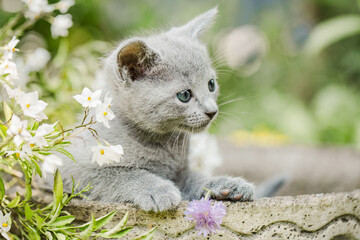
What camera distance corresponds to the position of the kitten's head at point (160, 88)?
1001 millimetres

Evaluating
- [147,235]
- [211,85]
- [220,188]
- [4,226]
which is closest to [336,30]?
[211,85]

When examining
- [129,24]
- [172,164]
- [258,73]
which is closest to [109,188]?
[172,164]

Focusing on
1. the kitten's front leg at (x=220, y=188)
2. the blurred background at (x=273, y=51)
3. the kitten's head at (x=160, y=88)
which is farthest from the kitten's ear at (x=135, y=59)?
the blurred background at (x=273, y=51)

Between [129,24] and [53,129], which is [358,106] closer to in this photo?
[129,24]

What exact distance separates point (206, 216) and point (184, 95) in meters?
0.34

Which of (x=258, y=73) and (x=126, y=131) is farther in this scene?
(x=258, y=73)

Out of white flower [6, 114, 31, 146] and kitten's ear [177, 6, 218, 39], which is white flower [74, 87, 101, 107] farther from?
kitten's ear [177, 6, 218, 39]

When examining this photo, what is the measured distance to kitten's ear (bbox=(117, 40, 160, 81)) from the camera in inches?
38.2

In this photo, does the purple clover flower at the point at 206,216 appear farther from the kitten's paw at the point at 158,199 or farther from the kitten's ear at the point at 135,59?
the kitten's ear at the point at 135,59

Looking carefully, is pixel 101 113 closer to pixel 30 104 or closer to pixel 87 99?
pixel 87 99

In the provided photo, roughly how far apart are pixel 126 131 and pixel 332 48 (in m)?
3.27

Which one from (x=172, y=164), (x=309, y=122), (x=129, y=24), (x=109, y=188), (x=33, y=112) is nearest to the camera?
(x=33, y=112)

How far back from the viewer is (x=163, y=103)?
1002 millimetres

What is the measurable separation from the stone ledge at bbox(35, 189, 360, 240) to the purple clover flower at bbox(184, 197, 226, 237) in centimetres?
3
